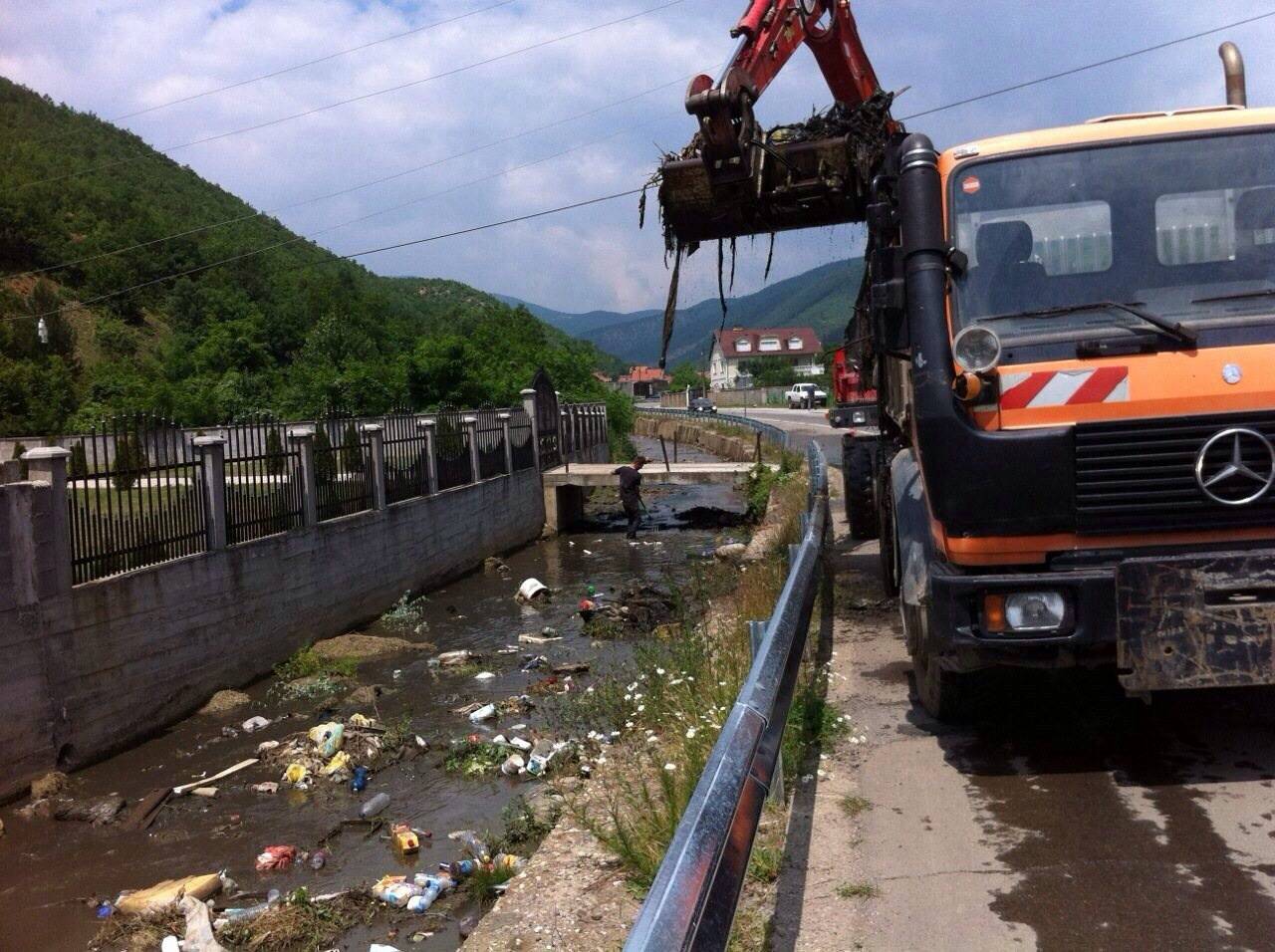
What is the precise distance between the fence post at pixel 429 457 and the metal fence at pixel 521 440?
5.12 metres

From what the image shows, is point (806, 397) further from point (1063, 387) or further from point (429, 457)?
point (1063, 387)

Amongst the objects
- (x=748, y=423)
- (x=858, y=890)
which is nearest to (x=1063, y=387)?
(x=858, y=890)

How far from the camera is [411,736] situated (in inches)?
408

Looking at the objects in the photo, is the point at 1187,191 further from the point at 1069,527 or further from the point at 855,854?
the point at 855,854

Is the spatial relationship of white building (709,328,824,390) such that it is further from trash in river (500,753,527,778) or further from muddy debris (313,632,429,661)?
trash in river (500,753,527,778)

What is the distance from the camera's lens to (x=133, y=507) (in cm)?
1132

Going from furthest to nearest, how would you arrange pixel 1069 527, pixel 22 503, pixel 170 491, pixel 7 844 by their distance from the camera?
pixel 170 491, pixel 22 503, pixel 7 844, pixel 1069 527

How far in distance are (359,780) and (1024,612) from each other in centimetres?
646

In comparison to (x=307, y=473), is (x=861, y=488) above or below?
below

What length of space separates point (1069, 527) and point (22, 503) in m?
8.74

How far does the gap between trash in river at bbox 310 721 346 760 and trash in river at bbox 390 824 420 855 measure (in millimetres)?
2349

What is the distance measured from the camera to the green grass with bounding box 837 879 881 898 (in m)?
4.02

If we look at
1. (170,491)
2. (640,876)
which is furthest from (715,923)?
(170,491)

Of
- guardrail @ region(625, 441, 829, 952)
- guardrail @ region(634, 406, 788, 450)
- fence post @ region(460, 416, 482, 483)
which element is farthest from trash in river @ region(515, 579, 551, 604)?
guardrail @ region(625, 441, 829, 952)
